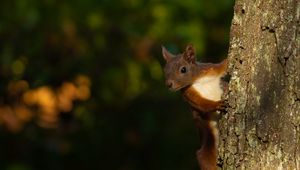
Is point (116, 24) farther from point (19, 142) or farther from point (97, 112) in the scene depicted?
point (19, 142)

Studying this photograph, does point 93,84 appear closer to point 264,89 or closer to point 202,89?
point 202,89

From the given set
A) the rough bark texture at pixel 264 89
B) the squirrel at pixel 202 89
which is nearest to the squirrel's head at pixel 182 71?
the squirrel at pixel 202 89

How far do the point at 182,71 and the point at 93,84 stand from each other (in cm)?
292

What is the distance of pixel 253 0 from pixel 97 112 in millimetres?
4217

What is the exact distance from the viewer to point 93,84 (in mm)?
7516

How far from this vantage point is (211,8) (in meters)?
7.90

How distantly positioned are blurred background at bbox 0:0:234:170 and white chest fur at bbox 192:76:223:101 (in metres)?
2.61

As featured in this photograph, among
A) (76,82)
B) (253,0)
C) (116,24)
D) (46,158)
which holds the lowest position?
(46,158)

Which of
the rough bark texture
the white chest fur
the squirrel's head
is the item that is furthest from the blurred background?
the rough bark texture

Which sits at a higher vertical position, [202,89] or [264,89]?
[264,89]

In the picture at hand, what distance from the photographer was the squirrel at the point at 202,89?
4262mm

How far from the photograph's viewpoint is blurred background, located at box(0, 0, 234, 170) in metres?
7.34

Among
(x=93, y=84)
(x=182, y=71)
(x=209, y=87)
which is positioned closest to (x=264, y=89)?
(x=209, y=87)

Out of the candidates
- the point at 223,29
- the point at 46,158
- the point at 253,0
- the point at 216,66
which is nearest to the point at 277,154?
the point at 253,0
